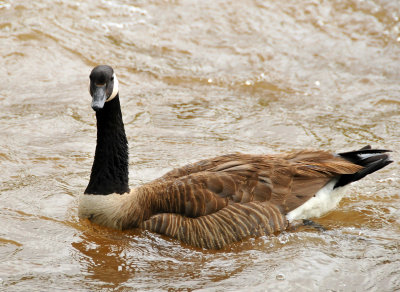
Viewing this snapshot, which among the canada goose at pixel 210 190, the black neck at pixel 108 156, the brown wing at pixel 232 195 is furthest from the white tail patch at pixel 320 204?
the black neck at pixel 108 156

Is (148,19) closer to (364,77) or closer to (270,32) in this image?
(270,32)

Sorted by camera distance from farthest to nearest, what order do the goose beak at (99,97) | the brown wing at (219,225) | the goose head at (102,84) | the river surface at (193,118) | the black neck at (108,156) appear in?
the black neck at (108,156)
the brown wing at (219,225)
the goose head at (102,84)
the goose beak at (99,97)
the river surface at (193,118)

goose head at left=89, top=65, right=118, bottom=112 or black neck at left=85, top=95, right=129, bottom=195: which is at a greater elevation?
goose head at left=89, top=65, right=118, bottom=112

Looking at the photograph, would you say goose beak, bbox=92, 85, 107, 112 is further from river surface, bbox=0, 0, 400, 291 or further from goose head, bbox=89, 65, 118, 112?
river surface, bbox=0, 0, 400, 291

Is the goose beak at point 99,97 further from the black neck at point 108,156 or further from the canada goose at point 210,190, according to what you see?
the black neck at point 108,156

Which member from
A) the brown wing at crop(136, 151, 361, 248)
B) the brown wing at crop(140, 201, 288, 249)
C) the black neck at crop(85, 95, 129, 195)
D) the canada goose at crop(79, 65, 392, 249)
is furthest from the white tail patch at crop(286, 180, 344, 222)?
the black neck at crop(85, 95, 129, 195)

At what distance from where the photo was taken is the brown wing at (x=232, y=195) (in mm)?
7043

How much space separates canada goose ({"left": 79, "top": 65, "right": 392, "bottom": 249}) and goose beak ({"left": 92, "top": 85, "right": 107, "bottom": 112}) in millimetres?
11

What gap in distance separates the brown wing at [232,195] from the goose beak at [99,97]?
1.28 metres

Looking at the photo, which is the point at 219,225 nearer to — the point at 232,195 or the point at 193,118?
the point at 232,195

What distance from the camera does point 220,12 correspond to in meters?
14.9

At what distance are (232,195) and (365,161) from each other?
187 cm

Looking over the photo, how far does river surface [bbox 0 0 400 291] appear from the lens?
654 centimetres

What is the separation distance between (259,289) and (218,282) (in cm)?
43
